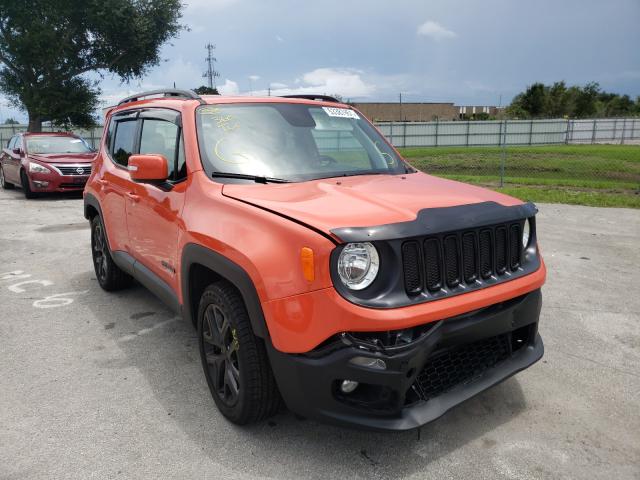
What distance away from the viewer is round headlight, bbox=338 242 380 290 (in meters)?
2.29

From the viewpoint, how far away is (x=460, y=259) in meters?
2.51

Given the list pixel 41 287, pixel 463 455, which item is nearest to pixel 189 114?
pixel 463 455

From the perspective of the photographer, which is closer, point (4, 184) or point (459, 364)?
point (459, 364)

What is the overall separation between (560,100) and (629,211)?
54561 mm

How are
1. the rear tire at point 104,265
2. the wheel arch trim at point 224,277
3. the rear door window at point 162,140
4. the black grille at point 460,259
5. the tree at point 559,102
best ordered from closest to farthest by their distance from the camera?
the black grille at point 460,259
the wheel arch trim at point 224,277
the rear door window at point 162,140
the rear tire at point 104,265
the tree at point 559,102

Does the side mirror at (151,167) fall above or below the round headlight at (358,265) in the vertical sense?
above

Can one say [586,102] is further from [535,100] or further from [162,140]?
[162,140]

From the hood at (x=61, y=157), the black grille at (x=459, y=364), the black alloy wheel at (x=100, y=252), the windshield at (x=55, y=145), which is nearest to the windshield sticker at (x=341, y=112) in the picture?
the black grille at (x=459, y=364)

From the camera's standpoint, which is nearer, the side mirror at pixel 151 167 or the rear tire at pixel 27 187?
the side mirror at pixel 151 167

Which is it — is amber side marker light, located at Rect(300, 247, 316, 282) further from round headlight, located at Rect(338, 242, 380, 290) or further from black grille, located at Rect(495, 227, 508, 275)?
black grille, located at Rect(495, 227, 508, 275)

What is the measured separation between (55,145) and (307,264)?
510 inches

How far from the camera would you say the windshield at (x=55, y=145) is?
12945 mm

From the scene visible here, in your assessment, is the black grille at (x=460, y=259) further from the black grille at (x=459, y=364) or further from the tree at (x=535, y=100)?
the tree at (x=535, y=100)

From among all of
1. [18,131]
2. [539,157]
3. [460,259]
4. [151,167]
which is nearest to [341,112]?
[151,167]
